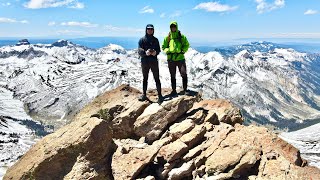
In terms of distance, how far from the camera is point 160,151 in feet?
92.8

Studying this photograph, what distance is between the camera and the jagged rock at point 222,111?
33719 millimetres

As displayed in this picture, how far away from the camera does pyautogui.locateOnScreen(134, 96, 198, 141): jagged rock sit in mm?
31125

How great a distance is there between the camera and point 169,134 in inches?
1185

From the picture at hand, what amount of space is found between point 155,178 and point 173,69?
37.5 ft

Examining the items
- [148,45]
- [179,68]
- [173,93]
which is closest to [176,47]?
[179,68]

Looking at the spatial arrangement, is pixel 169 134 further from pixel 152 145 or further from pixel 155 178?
pixel 155 178

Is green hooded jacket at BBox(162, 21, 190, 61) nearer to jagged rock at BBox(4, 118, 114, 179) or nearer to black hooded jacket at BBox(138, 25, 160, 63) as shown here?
black hooded jacket at BBox(138, 25, 160, 63)

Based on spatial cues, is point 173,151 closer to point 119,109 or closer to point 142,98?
point 119,109

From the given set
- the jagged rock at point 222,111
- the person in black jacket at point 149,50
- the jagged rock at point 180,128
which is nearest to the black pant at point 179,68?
the person in black jacket at point 149,50

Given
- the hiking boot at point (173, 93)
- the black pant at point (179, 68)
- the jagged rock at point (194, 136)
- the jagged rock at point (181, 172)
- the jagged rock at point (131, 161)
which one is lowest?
the jagged rock at point (181, 172)

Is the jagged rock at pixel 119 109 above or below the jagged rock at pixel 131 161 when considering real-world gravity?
above

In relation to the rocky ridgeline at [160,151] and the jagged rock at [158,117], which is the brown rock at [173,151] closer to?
the rocky ridgeline at [160,151]

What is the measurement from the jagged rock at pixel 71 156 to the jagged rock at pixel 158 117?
4.13 metres

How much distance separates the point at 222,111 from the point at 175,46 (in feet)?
24.2
